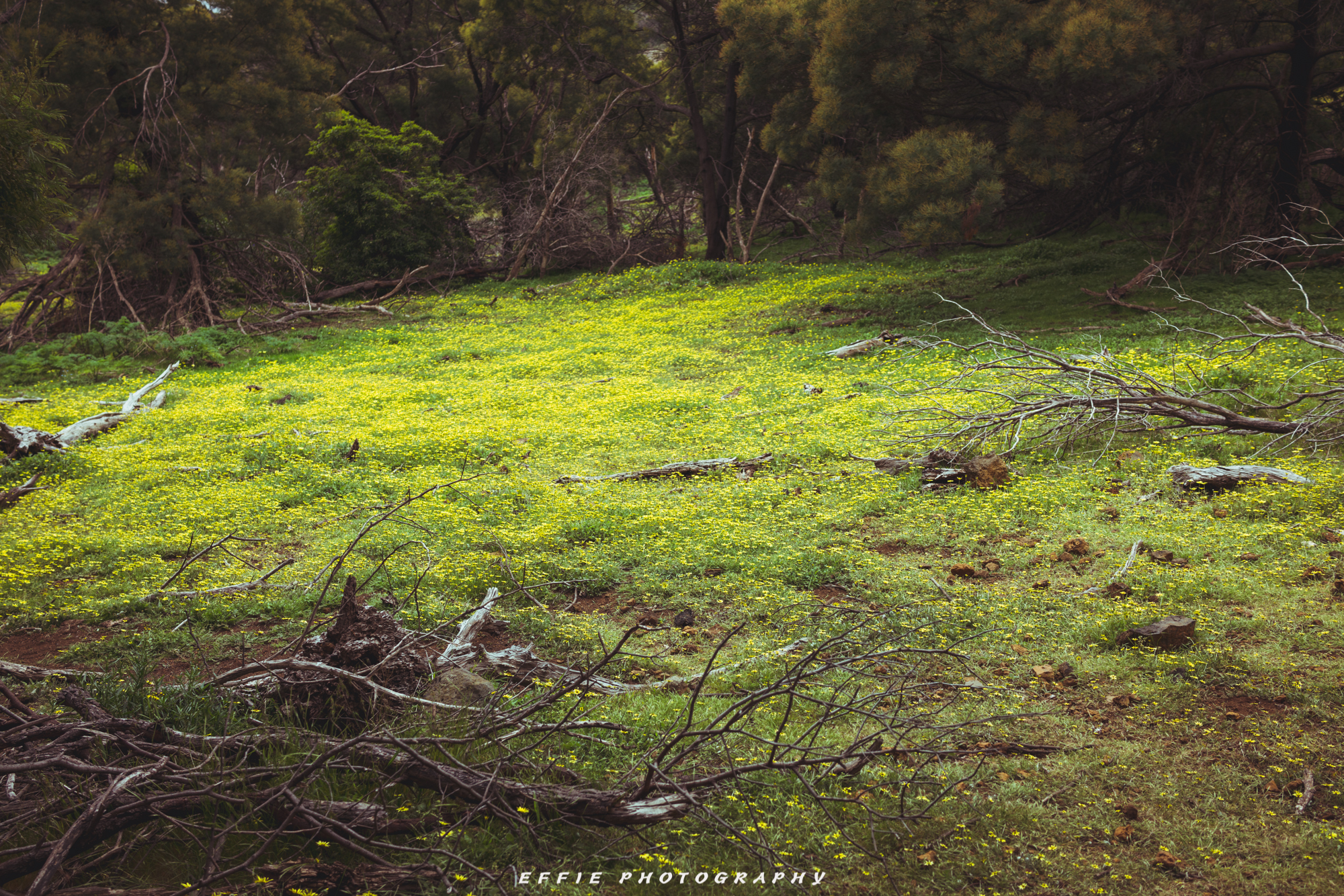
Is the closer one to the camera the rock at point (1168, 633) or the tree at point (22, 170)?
the rock at point (1168, 633)

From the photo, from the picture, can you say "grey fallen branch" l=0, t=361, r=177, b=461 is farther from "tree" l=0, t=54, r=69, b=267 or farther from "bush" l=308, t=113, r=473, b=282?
"bush" l=308, t=113, r=473, b=282

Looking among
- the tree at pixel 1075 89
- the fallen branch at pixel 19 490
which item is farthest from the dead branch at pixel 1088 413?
the fallen branch at pixel 19 490

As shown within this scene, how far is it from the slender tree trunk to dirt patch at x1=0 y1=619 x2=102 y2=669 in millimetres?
15369

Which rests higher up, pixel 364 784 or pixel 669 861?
pixel 364 784

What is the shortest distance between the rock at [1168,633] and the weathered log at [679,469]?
3.72 m

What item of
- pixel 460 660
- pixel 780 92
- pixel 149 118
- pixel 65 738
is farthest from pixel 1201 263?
pixel 149 118

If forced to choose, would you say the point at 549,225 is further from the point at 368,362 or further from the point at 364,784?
the point at 364,784

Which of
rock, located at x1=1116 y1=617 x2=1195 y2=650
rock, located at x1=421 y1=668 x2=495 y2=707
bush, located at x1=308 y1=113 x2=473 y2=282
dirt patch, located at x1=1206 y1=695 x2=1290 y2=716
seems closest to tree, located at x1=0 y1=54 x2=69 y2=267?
rock, located at x1=421 y1=668 x2=495 y2=707

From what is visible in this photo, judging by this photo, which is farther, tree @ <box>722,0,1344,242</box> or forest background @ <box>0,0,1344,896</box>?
tree @ <box>722,0,1344,242</box>

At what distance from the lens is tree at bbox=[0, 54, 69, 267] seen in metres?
5.89

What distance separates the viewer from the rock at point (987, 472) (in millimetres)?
6363

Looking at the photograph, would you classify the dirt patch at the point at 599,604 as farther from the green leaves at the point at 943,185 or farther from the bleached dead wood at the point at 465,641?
the green leaves at the point at 943,185

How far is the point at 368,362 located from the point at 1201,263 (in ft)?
42.9

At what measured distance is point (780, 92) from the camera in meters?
17.2
